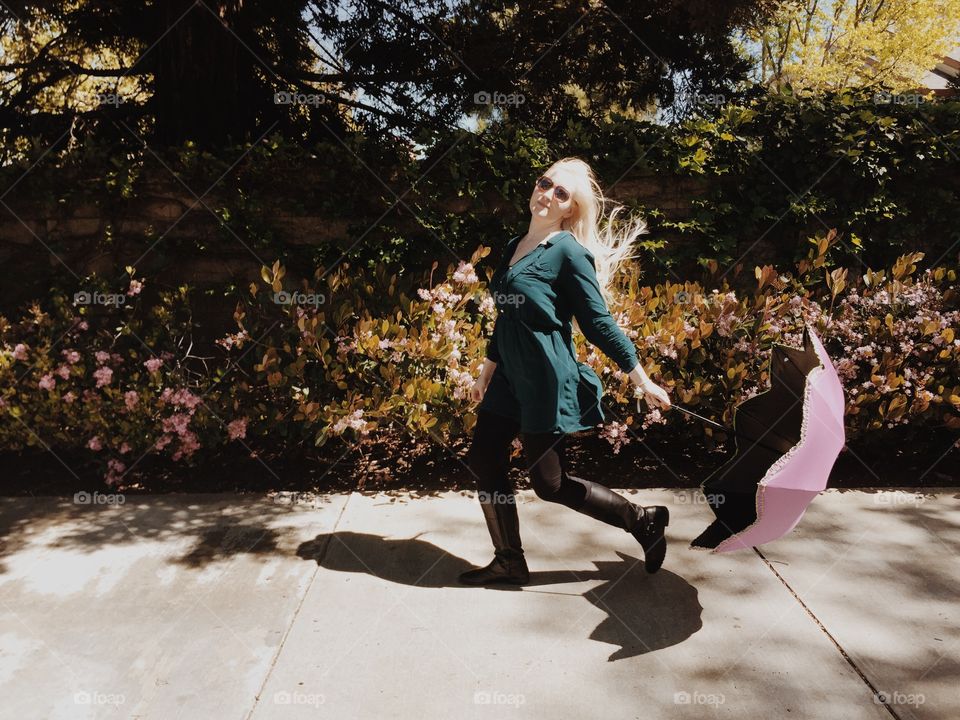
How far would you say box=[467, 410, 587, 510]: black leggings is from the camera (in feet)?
10.5

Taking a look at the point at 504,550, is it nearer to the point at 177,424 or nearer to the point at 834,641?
the point at 834,641

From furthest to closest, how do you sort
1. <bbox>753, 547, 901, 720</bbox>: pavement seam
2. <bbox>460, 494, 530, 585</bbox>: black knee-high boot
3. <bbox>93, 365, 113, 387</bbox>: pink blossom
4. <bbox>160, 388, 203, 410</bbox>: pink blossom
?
<bbox>93, 365, 113, 387</bbox>: pink blossom < <bbox>160, 388, 203, 410</bbox>: pink blossom < <bbox>460, 494, 530, 585</bbox>: black knee-high boot < <bbox>753, 547, 901, 720</bbox>: pavement seam

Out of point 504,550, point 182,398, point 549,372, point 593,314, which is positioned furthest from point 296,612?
point 182,398

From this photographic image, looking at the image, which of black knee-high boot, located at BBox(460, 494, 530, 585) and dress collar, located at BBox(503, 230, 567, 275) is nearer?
dress collar, located at BBox(503, 230, 567, 275)

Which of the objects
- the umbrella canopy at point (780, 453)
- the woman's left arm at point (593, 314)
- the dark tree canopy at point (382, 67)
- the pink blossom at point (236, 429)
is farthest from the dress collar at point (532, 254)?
the dark tree canopy at point (382, 67)

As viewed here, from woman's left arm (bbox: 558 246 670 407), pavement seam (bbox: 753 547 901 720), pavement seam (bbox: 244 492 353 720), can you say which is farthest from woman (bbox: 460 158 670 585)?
pavement seam (bbox: 244 492 353 720)

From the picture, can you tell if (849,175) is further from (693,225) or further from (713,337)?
(713,337)

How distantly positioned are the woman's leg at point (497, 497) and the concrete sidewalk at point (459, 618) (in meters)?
0.11

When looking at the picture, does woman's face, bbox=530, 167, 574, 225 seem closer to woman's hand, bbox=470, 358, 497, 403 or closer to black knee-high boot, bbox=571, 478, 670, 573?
woman's hand, bbox=470, 358, 497, 403

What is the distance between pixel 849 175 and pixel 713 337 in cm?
220

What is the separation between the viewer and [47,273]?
19.9ft

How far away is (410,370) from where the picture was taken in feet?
15.6

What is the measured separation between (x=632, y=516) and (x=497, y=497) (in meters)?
0.60

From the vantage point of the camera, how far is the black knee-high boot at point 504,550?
11.2 ft
